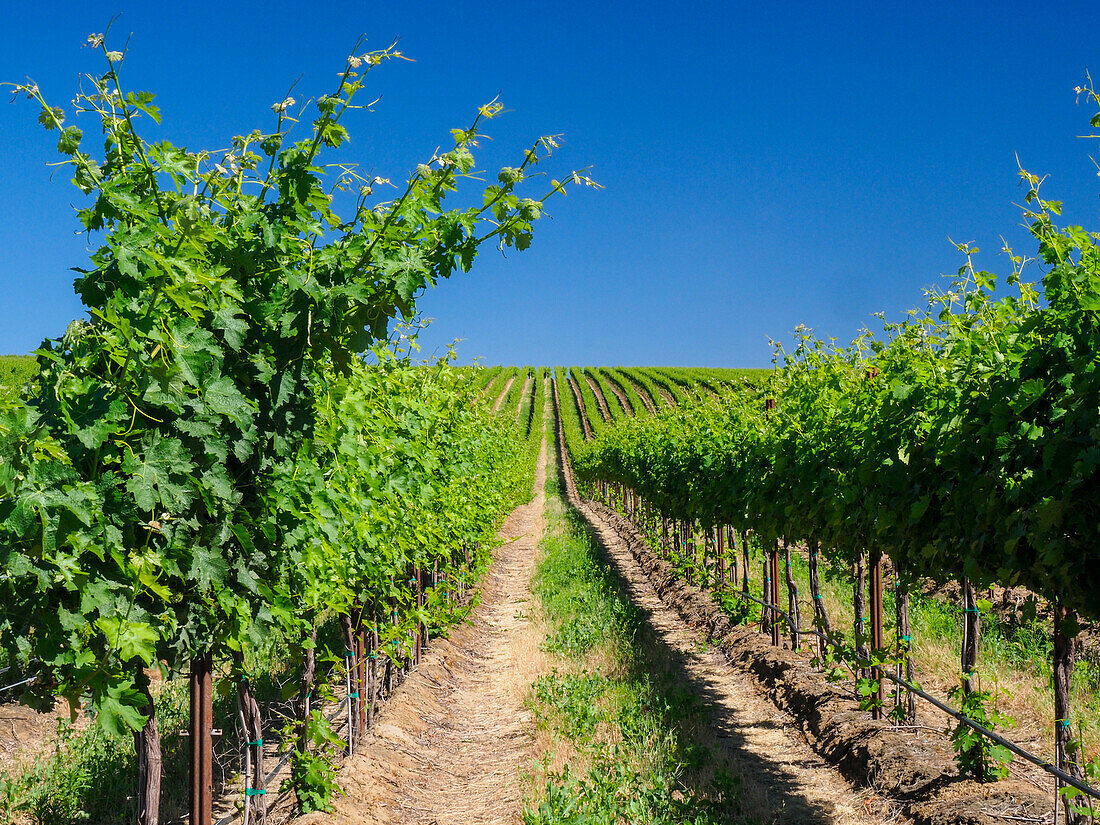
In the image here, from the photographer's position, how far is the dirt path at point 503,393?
230 feet

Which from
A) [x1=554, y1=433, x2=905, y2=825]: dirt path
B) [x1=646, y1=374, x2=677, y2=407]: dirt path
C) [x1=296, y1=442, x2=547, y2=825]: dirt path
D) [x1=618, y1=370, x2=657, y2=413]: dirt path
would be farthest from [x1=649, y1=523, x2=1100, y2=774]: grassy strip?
[x1=618, y1=370, x2=657, y2=413]: dirt path

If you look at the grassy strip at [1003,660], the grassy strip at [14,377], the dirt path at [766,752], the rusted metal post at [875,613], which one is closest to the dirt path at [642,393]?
the grassy strip at [14,377]

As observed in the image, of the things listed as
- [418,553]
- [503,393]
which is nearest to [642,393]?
[503,393]

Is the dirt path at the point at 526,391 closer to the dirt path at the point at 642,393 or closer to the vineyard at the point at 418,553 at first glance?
the dirt path at the point at 642,393

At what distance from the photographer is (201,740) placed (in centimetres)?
343

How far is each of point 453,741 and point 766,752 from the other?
292cm

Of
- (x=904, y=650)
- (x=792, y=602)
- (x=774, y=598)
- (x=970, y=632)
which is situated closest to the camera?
(x=970, y=632)

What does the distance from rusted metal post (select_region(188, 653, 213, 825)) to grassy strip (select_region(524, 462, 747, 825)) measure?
2.27m

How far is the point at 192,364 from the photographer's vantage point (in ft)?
8.90

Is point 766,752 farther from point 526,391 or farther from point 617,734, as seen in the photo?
point 526,391

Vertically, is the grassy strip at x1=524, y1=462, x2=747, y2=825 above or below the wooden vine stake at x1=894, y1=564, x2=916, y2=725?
below

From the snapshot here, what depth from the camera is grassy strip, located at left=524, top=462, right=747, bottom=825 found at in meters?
5.24

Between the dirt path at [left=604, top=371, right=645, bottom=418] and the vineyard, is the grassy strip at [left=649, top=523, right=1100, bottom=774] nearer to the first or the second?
the vineyard

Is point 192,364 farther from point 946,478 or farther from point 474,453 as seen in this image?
point 474,453
